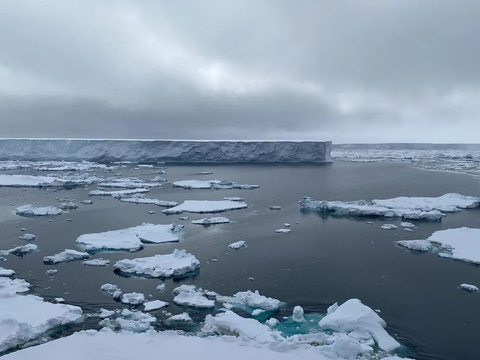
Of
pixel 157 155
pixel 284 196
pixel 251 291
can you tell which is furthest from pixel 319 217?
pixel 157 155

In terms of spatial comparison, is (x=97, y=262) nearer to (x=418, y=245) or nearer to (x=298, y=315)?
(x=298, y=315)

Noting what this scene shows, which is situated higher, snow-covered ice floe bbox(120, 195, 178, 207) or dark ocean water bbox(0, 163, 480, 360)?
snow-covered ice floe bbox(120, 195, 178, 207)

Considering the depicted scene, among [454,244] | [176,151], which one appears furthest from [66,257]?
[176,151]

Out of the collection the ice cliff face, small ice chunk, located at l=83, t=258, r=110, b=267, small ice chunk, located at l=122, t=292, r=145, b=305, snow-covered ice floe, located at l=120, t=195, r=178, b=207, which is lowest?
small ice chunk, located at l=83, t=258, r=110, b=267

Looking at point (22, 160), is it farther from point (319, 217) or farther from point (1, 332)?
point (1, 332)

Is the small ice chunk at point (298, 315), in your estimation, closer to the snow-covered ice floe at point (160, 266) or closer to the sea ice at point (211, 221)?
the snow-covered ice floe at point (160, 266)

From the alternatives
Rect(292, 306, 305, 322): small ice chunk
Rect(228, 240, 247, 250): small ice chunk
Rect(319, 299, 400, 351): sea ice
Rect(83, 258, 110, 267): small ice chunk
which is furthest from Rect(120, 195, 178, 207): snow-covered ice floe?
Rect(319, 299, 400, 351): sea ice

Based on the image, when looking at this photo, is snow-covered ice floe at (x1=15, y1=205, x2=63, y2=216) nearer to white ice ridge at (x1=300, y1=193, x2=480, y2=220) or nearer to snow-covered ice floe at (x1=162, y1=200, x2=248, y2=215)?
snow-covered ice floe at (x1=162, y1=200, x2=248, y2=215)
